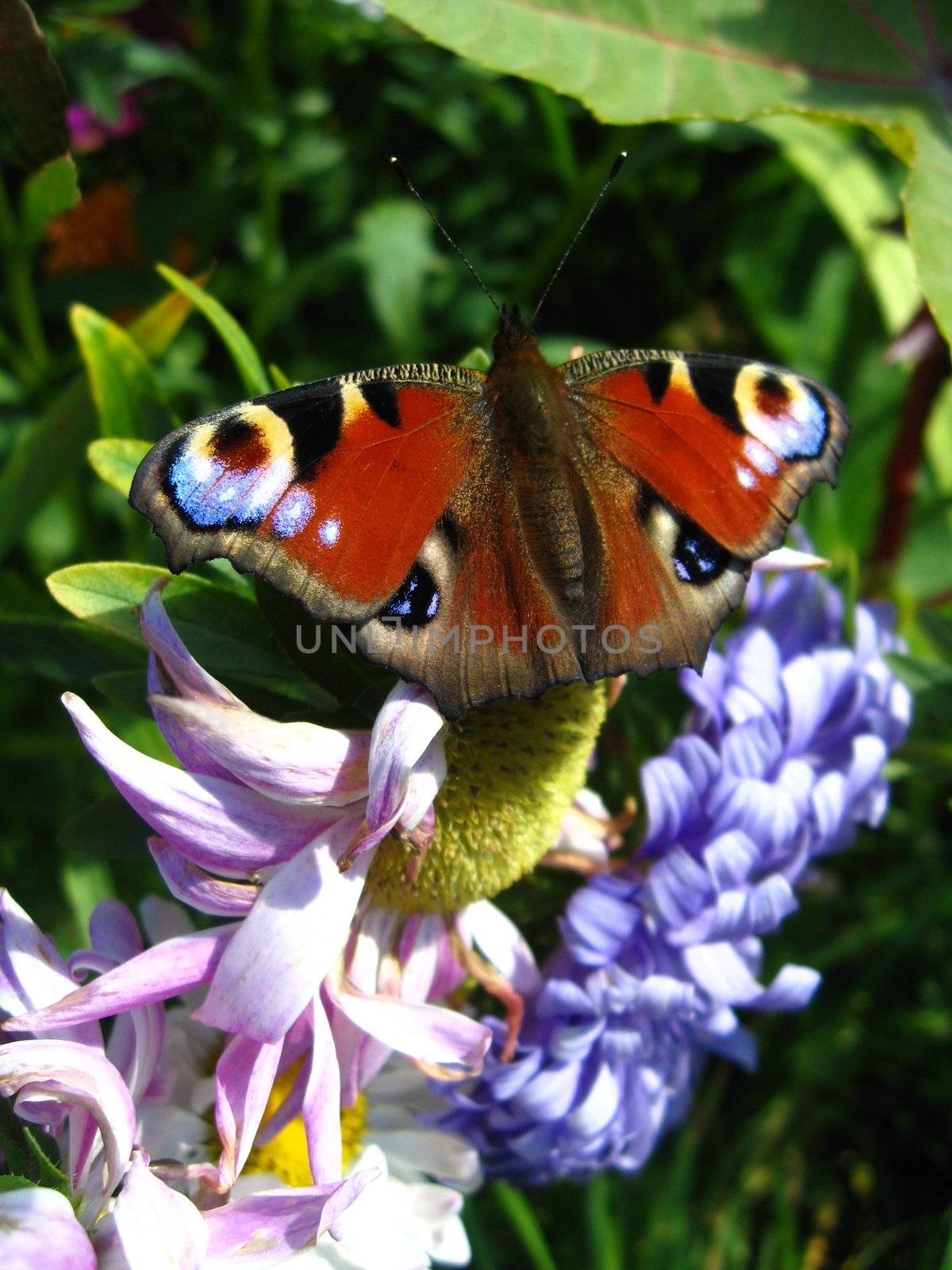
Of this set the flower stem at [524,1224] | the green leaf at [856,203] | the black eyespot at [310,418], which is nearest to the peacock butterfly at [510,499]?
the black eyespot at [310,418]

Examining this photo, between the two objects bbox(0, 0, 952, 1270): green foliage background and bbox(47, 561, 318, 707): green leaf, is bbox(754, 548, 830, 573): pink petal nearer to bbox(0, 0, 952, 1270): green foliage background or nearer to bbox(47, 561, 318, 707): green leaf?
bbox(0, 0, 952, 1270): green foliage background

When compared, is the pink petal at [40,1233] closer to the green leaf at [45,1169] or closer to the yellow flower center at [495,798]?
the green leaf at [45,1169]

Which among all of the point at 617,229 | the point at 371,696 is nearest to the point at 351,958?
the point at 371,696

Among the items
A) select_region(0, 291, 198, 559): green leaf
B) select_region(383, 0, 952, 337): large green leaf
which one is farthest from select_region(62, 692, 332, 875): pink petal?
select_region(383, 0, 952, 337): large green leaf

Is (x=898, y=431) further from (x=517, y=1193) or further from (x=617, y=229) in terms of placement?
(x=517, y=1193)

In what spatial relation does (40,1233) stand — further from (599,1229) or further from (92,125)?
(92,125)

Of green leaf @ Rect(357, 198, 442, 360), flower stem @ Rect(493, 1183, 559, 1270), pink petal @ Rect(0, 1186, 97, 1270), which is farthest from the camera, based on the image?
green leaf @ Rect(357, 198, 442, 360)
